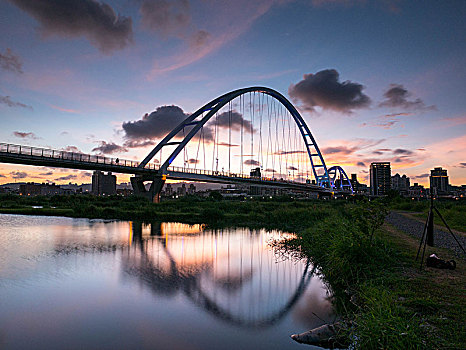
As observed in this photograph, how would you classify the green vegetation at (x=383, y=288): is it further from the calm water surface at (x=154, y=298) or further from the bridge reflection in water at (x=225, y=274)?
the bridge reflection in water at (x=225, y=274)

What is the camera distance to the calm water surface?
4973 mm

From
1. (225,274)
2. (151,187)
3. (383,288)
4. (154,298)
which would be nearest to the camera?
(383,288)

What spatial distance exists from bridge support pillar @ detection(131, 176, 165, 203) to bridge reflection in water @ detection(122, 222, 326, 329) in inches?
1099

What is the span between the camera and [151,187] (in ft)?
140

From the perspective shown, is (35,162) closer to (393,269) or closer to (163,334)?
(163,334)

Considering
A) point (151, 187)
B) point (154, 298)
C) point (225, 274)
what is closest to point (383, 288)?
point (225, 274)

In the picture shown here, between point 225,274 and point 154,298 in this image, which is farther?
point 225,274

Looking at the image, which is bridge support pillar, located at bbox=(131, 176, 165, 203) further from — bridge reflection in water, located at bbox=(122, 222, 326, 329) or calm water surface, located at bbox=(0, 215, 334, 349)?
calm water surface, located at bbox=(0, 215, 334, 349)

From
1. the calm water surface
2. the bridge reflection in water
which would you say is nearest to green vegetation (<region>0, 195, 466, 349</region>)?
the calm water surface

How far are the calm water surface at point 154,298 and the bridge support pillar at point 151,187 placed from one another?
29.4 metres

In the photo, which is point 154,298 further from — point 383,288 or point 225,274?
point 383,288

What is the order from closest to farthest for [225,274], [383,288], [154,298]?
1. [383,288]
2. [154,298]
3. [225,274]

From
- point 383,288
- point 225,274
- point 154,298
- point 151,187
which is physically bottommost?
Answer: point 225,274

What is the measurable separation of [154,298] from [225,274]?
2928 millimetres
